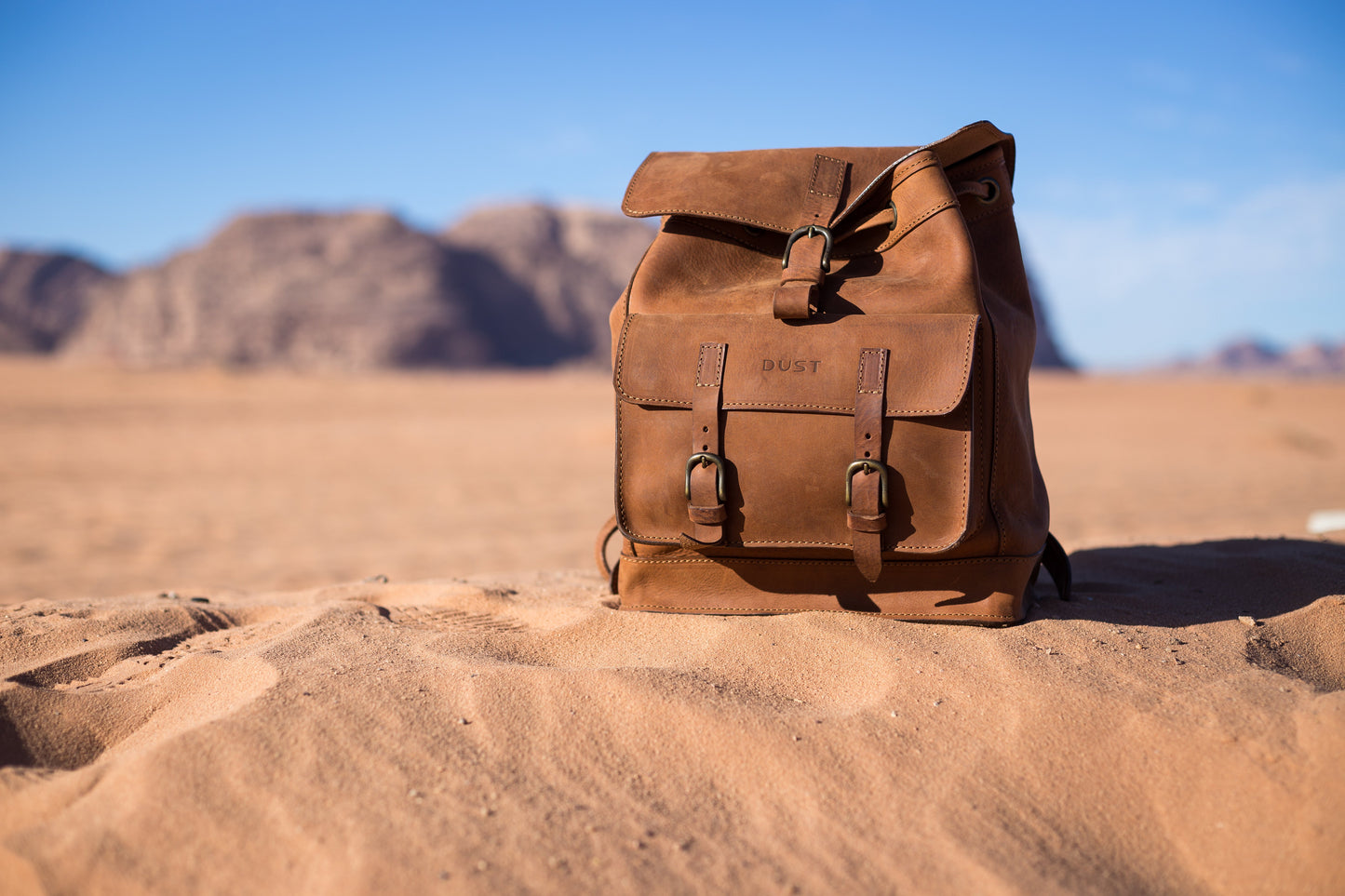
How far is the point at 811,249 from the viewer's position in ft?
7.15

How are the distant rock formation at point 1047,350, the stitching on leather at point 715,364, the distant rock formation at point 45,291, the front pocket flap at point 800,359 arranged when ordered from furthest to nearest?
1. the distant rock formation at point 45,291
2. the distant rock formation at point 1047,350
3. the stitching on leather at point 715,364
4. the front pocket flap at point 800,359

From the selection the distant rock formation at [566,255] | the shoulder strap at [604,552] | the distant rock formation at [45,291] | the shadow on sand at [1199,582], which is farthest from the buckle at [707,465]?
the distant rock formation at [45,291]

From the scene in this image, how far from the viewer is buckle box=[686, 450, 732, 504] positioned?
206 centimetres

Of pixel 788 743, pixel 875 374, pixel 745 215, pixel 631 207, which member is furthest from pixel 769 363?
pixel 788 743

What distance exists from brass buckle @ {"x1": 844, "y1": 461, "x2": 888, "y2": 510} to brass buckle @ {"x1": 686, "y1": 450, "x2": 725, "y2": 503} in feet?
1.00

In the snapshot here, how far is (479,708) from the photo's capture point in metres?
1.69

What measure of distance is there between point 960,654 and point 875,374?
68cm

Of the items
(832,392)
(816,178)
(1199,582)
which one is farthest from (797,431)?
(1199,582)

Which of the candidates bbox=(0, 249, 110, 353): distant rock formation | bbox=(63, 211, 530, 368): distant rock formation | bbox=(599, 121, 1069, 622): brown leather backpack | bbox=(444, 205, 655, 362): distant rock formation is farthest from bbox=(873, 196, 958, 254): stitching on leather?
bbox=(0, 249, 110, 353): distant rock formation

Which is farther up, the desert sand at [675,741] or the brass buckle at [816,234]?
the brass buckle at [816,234]

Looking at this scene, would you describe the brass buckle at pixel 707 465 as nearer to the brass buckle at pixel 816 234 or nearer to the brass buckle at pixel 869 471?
the brass buckle at pixel 869 471

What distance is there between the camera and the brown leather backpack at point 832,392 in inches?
78.9

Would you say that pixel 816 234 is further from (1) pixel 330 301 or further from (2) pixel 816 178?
(1) pixel 330 301

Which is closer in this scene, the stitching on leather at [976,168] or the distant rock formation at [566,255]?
the stitching on leather at [976,168]
